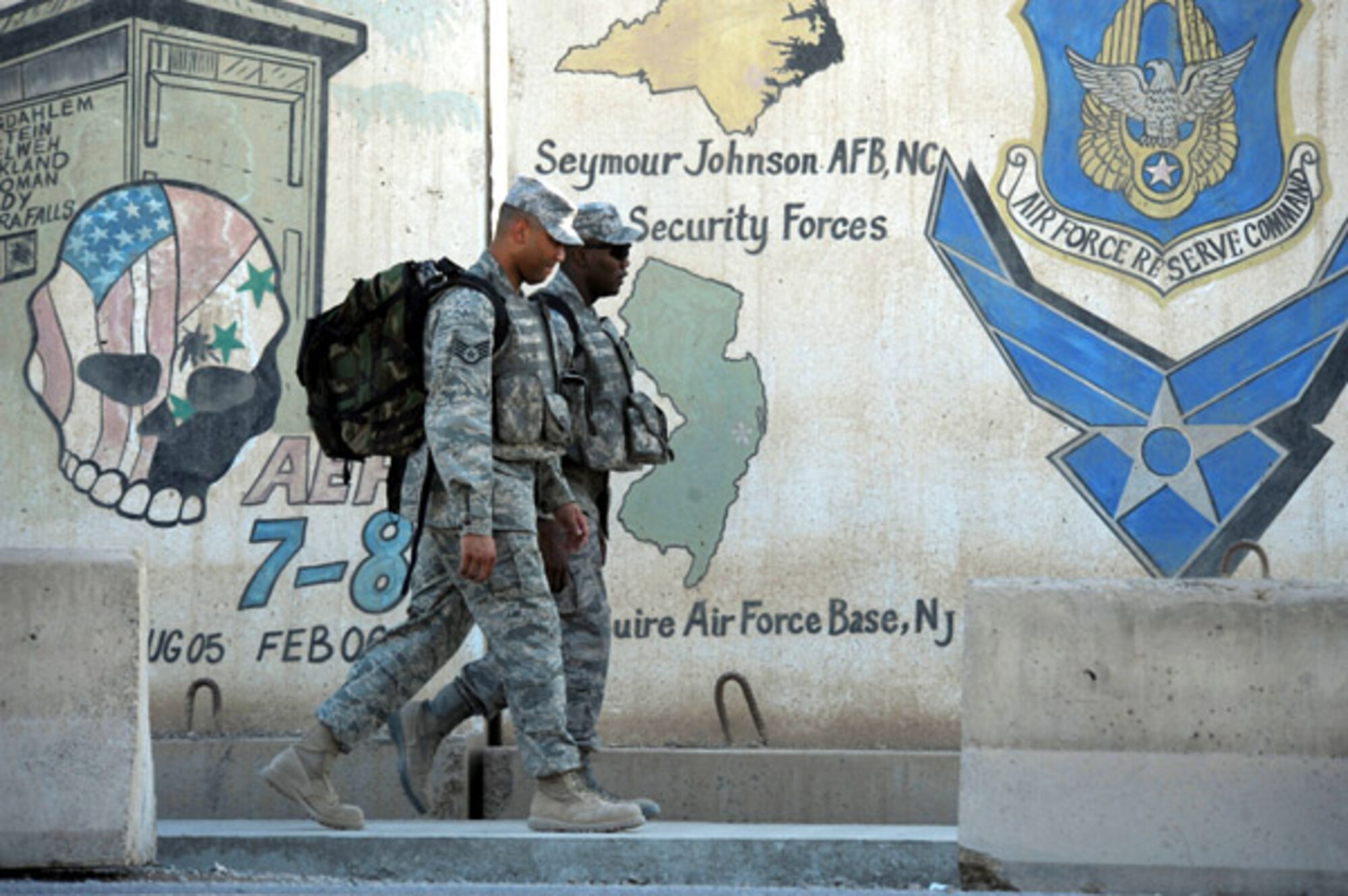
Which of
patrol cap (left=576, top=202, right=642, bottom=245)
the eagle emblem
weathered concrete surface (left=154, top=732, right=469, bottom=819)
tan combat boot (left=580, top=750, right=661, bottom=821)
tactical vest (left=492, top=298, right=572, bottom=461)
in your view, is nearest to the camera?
tactical vest (left=492, top=298, right=572, bottom=461)

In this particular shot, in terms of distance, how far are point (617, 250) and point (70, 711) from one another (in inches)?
93.3

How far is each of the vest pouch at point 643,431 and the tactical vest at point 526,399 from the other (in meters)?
0.51

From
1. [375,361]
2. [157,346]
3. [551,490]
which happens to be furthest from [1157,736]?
[157,346]

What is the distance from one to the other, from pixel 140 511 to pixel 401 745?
1882mm

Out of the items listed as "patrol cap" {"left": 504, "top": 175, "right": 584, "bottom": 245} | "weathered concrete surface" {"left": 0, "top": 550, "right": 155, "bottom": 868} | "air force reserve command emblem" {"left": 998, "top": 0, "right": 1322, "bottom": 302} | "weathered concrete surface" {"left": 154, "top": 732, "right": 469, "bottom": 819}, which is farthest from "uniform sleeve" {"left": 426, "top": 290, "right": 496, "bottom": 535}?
"air force reserve command emblem" {"left": 998, "top": 0, "right": 1322, "bottom": 302}

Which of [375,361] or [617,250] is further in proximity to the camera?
[617,250]

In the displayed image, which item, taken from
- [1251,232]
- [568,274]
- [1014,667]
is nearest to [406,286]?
[568,274]

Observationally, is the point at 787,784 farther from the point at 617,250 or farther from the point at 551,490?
the point at 617,250

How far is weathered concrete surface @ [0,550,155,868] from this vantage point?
19.7ft

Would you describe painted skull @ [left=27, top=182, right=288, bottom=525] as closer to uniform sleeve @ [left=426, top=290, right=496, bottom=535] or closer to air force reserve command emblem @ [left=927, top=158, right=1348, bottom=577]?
uniform sleeve @ [left=426, top=290, right=496, bottom=535]

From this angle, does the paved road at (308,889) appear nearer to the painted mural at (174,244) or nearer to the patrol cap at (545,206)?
the patrol cap at (545,206)

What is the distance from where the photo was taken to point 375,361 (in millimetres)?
6598

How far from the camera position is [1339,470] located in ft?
28.5

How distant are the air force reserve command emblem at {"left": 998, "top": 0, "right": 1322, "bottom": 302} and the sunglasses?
202 centimetres
